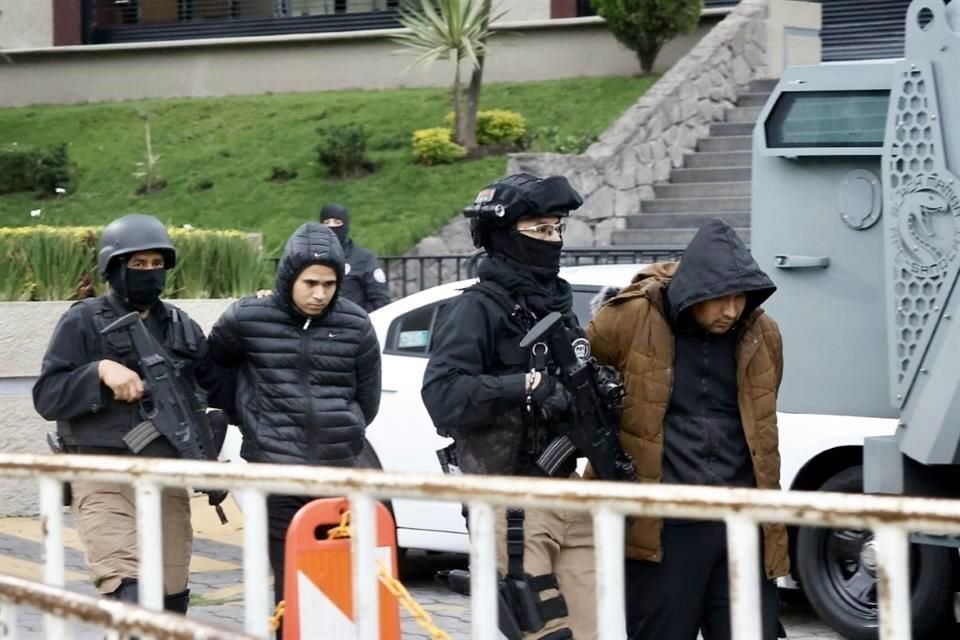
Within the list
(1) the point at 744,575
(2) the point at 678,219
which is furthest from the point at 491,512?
(2) the point at 678,219

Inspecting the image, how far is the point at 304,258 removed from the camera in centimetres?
607

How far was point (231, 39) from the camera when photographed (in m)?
Answer: 24.0

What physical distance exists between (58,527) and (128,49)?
68.7ft

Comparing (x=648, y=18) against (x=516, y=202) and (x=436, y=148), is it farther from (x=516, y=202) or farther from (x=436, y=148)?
(x=516, y=202)

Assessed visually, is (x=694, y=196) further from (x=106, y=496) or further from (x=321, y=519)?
(x=321, y=519)

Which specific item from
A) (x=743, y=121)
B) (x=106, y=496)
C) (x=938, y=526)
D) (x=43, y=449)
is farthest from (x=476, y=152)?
(x=938, y=526)

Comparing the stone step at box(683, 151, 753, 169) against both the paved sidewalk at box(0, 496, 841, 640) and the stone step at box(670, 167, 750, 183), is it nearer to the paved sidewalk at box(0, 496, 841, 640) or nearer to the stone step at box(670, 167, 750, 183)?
the stone step at box(670, 167, 750, 183)

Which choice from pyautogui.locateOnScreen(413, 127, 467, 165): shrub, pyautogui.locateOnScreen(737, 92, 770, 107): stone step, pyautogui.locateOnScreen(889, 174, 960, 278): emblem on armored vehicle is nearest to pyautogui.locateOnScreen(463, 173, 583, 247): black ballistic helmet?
pyautogui.locateOnScreen(889, 174, 960, 278): emblem on armored vehicle

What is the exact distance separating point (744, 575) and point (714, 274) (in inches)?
74.4

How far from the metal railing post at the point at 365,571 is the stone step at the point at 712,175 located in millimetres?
13382

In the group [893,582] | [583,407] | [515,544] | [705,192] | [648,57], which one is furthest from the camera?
[648,57]

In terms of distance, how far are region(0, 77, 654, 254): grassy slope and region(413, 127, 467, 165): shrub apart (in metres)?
0.16

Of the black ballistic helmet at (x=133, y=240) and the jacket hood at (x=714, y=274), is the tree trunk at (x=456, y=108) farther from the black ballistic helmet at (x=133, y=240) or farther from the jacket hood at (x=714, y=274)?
the jacket hood at (x=714, y=274)

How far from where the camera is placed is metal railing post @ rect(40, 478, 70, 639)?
163 inches
